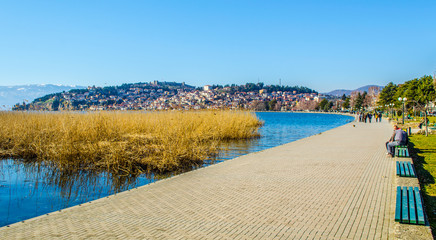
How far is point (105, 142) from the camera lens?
10.3 meters

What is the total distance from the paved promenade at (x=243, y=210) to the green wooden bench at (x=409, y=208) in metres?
0.14

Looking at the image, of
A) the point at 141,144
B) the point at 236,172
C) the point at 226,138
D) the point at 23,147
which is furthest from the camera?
the point at 226,138

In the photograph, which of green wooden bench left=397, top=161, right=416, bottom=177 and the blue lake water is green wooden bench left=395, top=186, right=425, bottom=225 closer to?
green wooden bench left=397, top=161, right=416, bottom=177

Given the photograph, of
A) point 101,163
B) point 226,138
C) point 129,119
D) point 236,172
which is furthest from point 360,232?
point 226,138

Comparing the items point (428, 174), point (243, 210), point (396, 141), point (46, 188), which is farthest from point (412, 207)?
point (46, 188)

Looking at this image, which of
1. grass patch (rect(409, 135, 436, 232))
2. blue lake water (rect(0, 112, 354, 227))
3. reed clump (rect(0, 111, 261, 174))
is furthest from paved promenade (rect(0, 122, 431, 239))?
reed clump (rect(0, 111, 261, 174))

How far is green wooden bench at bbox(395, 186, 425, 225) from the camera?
4.17m

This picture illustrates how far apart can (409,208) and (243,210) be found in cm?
233

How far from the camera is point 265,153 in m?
11.8

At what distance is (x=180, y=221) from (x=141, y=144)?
7.07 meters

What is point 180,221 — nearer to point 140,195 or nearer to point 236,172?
point 140,195

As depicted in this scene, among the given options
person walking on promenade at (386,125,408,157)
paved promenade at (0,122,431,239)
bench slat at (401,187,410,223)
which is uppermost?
person walking on promenade at (386,125,408,157)

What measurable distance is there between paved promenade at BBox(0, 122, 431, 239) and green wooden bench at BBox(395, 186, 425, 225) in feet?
0.45

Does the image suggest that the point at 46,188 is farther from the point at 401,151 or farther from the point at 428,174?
the point at 401,151
